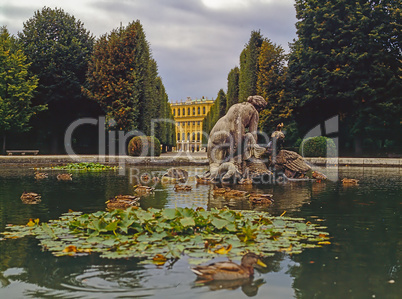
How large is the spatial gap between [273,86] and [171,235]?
25340 millimetres

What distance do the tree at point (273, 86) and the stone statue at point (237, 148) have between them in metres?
16.6

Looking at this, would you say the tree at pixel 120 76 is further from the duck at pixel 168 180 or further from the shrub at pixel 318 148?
the duck at pixel 168 180

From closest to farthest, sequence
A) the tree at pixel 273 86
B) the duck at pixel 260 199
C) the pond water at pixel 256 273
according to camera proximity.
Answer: the pond water at pixel 256 273, the duck at pixel 260 199, the tree at pixel 273 86

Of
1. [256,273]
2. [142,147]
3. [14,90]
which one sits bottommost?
[256,273]

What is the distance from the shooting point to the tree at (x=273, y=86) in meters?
27.5

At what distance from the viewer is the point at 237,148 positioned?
34.9ft

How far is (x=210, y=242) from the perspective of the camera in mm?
3922

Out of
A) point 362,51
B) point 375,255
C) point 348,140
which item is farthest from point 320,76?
point 375,255

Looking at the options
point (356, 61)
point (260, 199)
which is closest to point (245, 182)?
point (260, 199)

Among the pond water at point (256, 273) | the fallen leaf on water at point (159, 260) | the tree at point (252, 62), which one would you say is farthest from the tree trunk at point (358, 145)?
the fallen leaf on water at point (159, 260)

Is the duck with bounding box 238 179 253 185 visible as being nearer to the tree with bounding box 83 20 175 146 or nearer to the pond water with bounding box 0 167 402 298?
the pond water with bounding box 0 167 402 298

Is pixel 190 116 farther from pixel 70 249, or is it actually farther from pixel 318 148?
pixel 70 249

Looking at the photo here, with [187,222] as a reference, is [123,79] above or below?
above

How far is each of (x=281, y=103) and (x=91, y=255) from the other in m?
25.2
